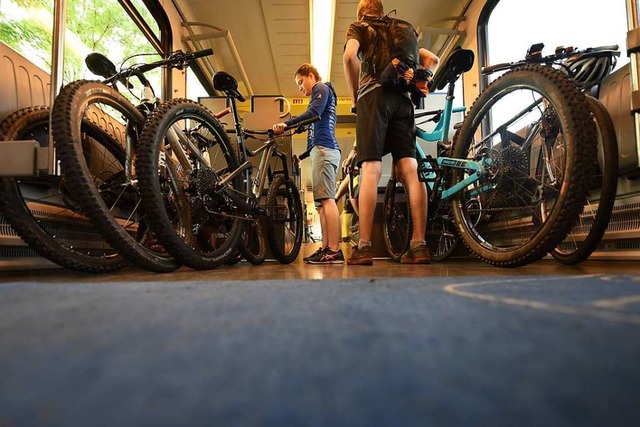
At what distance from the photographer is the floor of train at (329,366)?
0.36 m

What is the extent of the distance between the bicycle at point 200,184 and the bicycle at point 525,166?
3.27 feet

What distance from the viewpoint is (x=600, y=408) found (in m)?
0.36

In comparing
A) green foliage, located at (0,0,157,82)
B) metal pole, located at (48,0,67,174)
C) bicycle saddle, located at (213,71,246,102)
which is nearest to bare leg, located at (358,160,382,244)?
bicycle saddle, located at (213,71,246,102)

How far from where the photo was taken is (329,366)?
397mm

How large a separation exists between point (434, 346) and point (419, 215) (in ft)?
5.18

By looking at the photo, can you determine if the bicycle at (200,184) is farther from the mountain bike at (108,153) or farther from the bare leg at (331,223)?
the bare leg at (331,223)

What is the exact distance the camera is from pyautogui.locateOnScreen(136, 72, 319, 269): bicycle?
1.48 m

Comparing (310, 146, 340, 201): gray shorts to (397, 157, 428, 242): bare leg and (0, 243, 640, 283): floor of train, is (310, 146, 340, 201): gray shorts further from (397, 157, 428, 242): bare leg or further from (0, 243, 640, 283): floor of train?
(0, 243, 640, 283): floor of train

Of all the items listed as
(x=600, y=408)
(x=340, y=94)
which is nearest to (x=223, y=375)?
(x=600, y=408)

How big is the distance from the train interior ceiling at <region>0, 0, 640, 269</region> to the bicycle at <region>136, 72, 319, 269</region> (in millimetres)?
393

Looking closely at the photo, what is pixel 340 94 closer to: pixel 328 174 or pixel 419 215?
pixel 328 174

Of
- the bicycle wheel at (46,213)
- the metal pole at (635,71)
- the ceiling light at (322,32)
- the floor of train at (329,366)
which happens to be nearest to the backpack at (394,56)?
the metal pole at (635,71)

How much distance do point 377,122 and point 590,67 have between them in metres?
1.12

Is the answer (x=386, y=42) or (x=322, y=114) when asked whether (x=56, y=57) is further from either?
(x=322, y=114)
